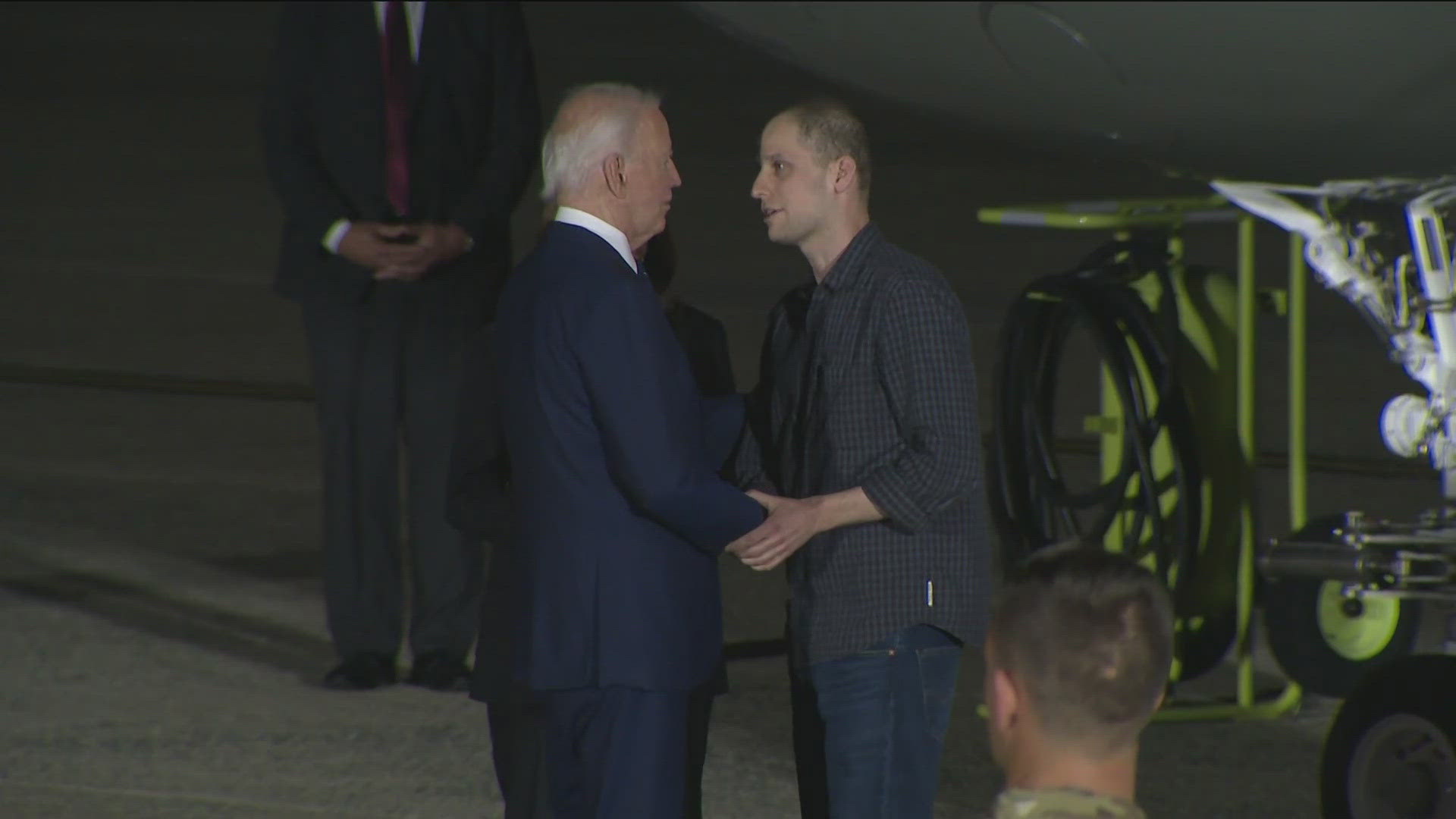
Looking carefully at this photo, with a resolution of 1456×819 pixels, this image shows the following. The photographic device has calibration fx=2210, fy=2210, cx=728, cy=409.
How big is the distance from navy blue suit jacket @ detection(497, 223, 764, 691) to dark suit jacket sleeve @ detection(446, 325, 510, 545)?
0.20m

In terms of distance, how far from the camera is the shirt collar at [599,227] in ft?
10.2

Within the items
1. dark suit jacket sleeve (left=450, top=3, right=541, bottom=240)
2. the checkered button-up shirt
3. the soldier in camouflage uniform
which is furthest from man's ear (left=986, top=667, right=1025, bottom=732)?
dark suit jacket sleeve (left=450, top=3, right=541, bottom=240)

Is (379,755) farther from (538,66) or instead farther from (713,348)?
(538,66)

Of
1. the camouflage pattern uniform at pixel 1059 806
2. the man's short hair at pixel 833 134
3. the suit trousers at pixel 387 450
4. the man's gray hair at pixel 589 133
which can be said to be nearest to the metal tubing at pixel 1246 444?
the suit trousers at pixel 387 450

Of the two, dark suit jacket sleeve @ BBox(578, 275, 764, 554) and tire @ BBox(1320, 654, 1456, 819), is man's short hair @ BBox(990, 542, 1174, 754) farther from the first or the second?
tire @ BBox(1320, 654, 1456, 819)

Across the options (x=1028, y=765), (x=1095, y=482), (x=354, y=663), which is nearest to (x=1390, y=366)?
(x=1095, y=482)

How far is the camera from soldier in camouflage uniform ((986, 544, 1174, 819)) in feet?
6.96

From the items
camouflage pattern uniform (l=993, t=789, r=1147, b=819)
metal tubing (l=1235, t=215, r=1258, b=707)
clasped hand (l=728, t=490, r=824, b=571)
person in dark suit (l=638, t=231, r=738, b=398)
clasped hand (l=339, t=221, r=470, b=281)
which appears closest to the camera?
camouflage pattern uniform (l=993, t=789, r=1147, b=819)

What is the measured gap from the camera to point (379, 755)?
197 inches

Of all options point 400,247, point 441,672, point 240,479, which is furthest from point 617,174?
point 240,479

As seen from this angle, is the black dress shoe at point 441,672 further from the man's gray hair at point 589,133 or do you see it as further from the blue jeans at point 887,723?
the man's gray hair at point 589,133

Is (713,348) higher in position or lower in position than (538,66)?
lower

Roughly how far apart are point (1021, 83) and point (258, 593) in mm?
4036

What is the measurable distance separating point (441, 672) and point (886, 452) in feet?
8.28
